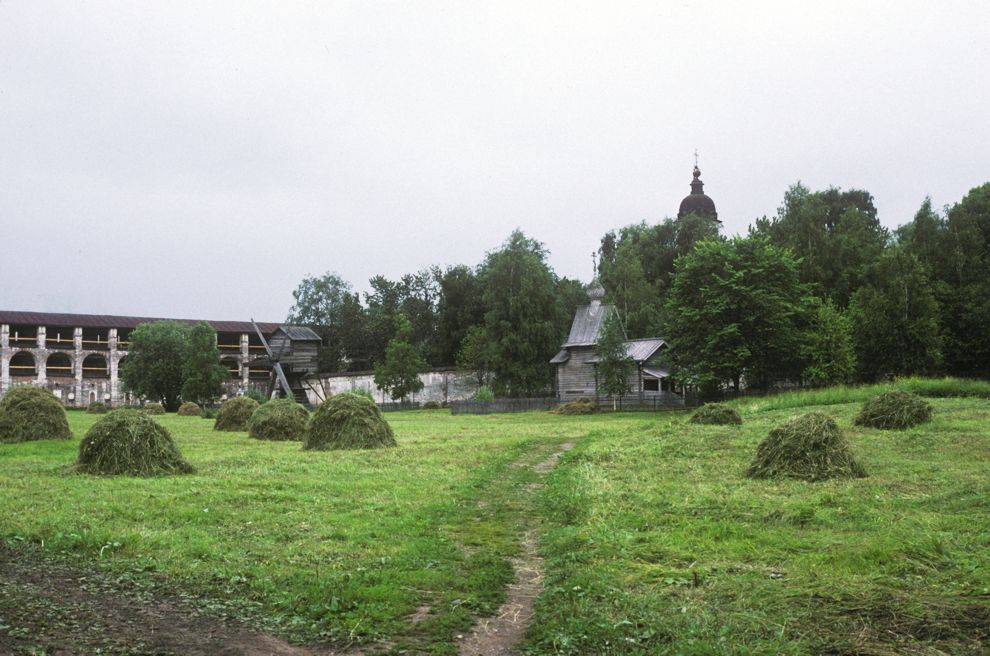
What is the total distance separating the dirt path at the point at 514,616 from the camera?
17.6 ft

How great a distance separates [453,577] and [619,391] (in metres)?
44.8

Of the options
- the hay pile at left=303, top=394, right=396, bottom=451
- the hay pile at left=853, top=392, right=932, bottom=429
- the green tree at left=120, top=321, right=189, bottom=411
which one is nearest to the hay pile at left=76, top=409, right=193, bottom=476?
the hay pile at left=303, top=394, right=396, bottom=451

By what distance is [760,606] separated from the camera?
5945mm

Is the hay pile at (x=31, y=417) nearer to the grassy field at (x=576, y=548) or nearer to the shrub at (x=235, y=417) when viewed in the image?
the grassy field at (x=576, y=548)

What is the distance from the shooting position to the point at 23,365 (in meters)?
81.4

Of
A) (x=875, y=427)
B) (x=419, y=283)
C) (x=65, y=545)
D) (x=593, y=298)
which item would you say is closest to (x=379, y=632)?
(x=65, y=545)

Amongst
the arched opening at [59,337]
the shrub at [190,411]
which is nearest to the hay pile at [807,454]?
the shrub at [190,411]

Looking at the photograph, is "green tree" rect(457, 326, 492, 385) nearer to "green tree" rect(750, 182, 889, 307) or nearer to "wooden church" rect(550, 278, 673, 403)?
"wooden church" rect(550, 278, 673, 403)

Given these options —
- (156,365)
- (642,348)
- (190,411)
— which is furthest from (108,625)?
(156,365)

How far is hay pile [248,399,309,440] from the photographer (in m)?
25.0

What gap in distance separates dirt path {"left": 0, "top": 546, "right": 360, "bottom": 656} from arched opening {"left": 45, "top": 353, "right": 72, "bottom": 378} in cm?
8574

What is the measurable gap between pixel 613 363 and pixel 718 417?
26.0 m

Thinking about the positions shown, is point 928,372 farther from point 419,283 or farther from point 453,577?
point 419,283

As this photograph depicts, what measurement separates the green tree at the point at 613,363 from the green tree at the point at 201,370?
106 feet
